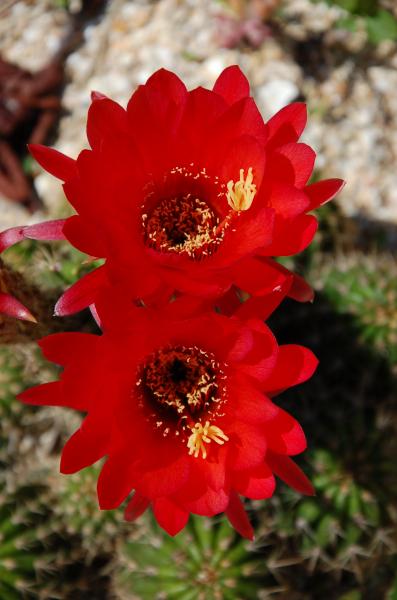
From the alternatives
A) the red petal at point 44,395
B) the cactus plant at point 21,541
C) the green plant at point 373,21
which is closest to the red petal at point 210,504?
the red petal at point 44,395

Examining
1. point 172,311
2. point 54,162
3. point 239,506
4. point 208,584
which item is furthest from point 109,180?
point 208,584

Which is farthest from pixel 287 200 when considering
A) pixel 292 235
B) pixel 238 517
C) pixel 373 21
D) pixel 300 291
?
pixel 373 21

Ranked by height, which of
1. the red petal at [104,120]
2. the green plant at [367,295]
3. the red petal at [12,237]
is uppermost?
the red petal at [104,120]

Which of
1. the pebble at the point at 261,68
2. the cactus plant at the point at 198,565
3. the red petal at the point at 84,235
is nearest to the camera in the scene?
the red petal at the point at 84,235

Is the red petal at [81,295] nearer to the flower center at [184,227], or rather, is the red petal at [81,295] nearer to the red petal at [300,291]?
the flower center at [184,227]

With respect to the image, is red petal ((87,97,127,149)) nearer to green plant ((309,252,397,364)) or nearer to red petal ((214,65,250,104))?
red petal ((214,65,250,104))

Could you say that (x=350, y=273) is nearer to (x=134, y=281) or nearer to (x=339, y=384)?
(x=339, y=384)

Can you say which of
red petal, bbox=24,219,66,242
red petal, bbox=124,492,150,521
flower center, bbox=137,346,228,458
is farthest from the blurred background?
red petal, bbox=124,492,150,521
